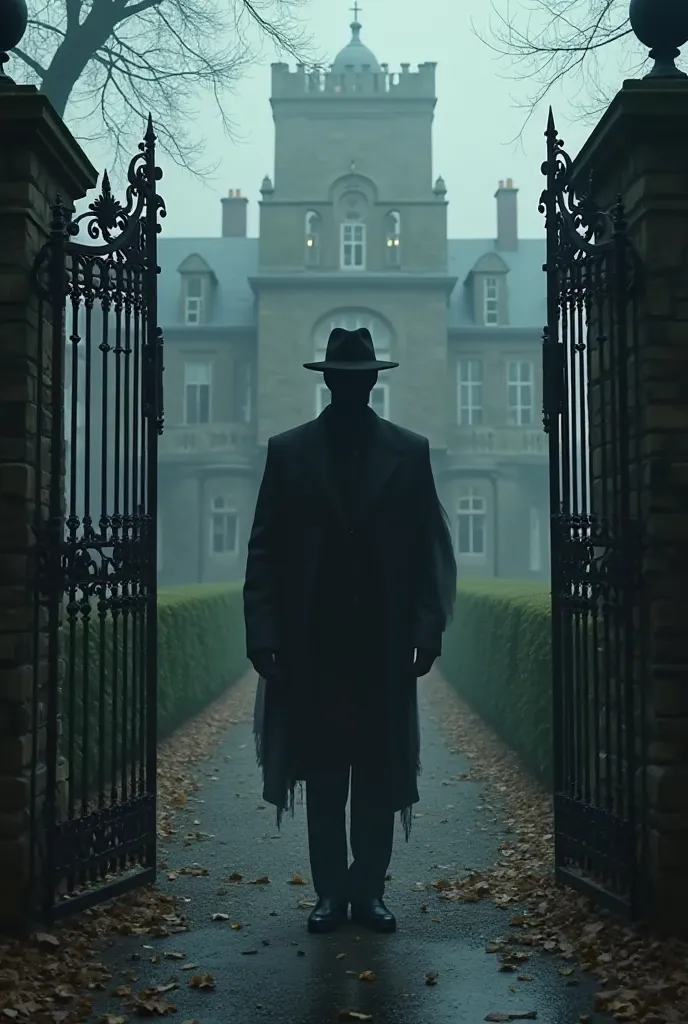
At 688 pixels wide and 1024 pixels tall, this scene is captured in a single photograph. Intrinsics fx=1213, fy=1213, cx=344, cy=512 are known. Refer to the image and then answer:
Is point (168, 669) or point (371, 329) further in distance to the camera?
point (371, 329)

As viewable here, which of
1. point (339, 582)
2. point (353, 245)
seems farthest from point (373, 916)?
point (353, 245)

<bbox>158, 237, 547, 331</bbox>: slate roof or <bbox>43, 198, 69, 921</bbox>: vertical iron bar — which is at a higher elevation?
<bbox>158, 237, 547, 331</bbox>: slate roof

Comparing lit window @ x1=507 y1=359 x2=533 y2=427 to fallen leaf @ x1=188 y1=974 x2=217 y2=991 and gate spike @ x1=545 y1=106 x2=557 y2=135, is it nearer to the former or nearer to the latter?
gate spike @ x1=545 y1=106 x2=557 y2=135

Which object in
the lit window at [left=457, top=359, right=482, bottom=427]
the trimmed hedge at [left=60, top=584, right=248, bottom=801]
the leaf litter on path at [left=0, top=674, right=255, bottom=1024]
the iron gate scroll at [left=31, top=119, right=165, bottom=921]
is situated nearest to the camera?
the leaf litter on path at [left=0, top=674, right=255, bottom=1024]

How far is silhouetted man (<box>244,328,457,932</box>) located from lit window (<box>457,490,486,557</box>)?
27.9m

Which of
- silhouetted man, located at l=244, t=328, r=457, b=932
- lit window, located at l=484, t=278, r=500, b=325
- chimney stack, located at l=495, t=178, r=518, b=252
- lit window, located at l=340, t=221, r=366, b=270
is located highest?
chimney stack, located at l=495, t=178, r=518, b=252

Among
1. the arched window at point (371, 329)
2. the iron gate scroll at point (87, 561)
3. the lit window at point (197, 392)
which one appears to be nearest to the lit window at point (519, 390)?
the arched window at point (371, 329)

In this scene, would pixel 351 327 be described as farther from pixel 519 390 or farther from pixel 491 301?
pixel 519 390

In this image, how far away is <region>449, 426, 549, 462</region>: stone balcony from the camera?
33.2 meters

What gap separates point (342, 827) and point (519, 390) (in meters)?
30.2

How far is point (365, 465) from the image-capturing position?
15.7 feet

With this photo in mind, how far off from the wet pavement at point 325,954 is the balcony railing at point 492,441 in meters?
26.9

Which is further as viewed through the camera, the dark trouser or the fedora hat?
the fedora hat

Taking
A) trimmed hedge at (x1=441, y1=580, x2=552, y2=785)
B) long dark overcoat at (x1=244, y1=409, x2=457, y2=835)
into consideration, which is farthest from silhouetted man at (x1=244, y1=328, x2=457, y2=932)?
trimmed hedge at (x1=441, y1=580, x2=552, y2=785)
